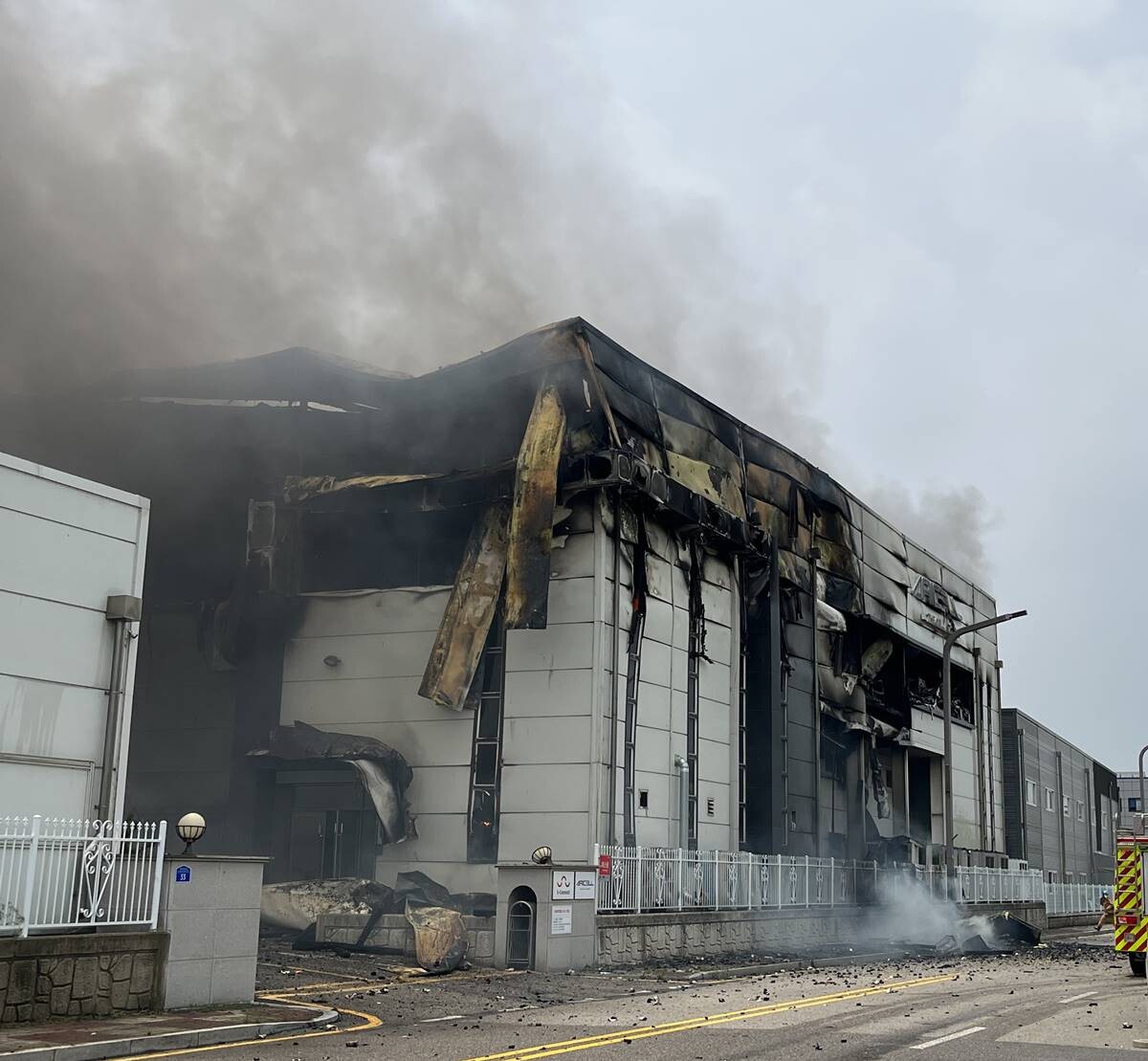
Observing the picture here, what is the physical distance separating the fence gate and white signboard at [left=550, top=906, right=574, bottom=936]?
0.33 m

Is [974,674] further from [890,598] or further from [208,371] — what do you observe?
[208,371]

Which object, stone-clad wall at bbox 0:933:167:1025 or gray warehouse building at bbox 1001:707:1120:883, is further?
gray warehouse building at bbox 1001:707:1120:883

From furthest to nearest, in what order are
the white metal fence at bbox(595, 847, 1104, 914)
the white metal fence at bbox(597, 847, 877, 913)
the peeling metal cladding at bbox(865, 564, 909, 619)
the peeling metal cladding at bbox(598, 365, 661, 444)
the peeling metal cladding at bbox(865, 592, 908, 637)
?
1. the peeling metal cladding at bbox(865, 564, 909, 619)
2. the peeling metal cladding at bbox(865, 592, 908, 637)
3. the peeling metal cladding at bbox(598, 365, 661, 444)
4. the white metal fence at bbox(595, 847, 1104, 914)
5. the white metal fence at bbox(597, 847, 877, 913)

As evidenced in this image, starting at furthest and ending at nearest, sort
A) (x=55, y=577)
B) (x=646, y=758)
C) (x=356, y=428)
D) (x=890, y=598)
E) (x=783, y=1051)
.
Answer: (x=890, y=598) → (x=356, y=428) → (x=646, y=758) → (x=55, y=577) → (x=783, y=1051)

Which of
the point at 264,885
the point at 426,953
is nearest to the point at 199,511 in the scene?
the point at 264,885

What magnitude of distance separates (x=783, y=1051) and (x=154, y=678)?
23.9m

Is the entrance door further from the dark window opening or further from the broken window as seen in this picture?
the dark window opening

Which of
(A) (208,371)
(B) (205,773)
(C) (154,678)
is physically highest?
(A) (208,371)

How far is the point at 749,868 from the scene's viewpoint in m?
29.2

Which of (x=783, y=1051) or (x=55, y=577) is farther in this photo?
(x=55, y=577)

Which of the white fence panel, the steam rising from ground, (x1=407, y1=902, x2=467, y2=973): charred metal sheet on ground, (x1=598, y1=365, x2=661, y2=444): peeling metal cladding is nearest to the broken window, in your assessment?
the white fence panel

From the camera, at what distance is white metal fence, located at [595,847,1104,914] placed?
2472 centimetres

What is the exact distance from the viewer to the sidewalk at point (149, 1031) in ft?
36.5

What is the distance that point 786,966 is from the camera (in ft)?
79.8
